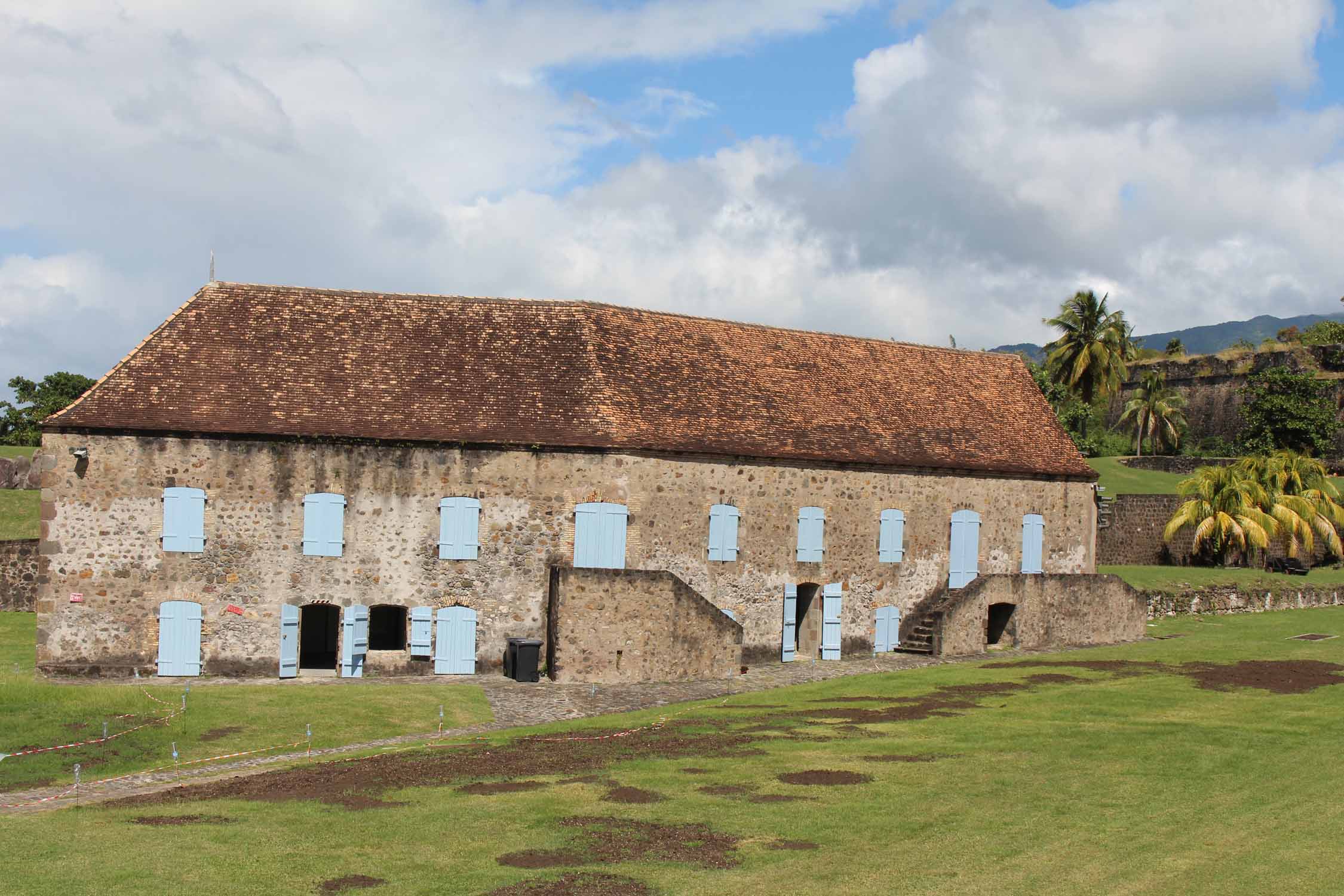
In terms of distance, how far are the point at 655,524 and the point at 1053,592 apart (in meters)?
11.3

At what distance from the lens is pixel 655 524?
27656 mm

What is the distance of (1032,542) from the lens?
33344 mm

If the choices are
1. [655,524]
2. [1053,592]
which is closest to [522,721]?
[655,524]

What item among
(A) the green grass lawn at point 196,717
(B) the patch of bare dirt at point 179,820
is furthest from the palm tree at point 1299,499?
(B) the patch of bare dirt at point 179,820

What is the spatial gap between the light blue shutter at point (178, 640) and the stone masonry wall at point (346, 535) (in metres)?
0.23

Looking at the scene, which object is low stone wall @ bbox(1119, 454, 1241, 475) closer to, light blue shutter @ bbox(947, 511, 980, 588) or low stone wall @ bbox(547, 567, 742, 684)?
light blue shutter @ bbox(947, 511, 980, 588)

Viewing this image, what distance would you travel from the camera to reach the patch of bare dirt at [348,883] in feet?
37.0

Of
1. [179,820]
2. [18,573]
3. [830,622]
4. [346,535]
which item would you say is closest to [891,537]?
[830,622]

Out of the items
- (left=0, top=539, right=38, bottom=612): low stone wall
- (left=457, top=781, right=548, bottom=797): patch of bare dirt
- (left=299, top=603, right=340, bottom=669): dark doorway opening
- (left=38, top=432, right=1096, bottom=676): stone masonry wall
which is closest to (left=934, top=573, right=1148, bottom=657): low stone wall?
(left=38, top=432, right=1096, bottom=676): stone masonry wall

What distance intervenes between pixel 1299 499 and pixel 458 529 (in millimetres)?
32217

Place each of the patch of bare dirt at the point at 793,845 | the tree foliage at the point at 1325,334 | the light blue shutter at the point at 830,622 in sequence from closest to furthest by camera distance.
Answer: the patch of bare dirt at the point at 793,845 → the light blue shutter at the point at 830,622 → the tree foliage at the point at 1325,334

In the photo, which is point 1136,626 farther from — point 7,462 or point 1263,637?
point 7,462

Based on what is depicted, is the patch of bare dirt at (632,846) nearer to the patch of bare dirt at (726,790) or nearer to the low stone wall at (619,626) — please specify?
the patch of bare dirt at (726,790)

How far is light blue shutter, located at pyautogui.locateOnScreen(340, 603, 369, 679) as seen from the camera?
85.6 ft
